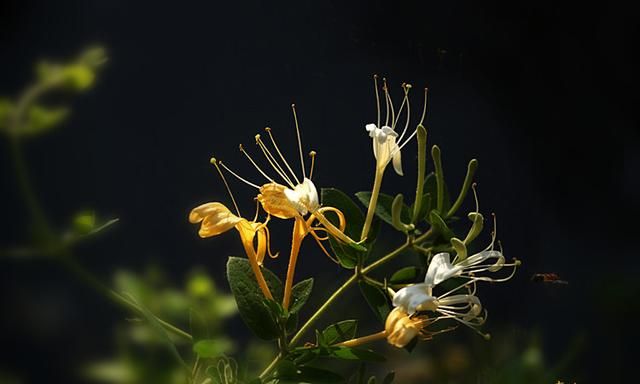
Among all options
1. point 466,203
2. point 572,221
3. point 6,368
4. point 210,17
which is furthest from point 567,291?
point 6,368

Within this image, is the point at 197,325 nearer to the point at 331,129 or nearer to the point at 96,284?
the point at 96,284

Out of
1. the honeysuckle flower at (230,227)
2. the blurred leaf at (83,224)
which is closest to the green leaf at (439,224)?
the honeysuckle flower at (230,227)

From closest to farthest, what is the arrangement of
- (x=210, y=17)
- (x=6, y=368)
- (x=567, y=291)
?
(x=6, y=368), (x=210, y=17), (x=567, y=291)

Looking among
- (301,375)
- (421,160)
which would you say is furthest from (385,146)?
(301,375)

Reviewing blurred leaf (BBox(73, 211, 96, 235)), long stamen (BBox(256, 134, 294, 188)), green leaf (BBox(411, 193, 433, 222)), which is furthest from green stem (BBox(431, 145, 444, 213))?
blurred leaf (BBox(73, 211, 96, 235))

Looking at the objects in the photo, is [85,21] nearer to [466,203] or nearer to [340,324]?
[340,324]

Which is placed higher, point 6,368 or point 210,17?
point 210,17
